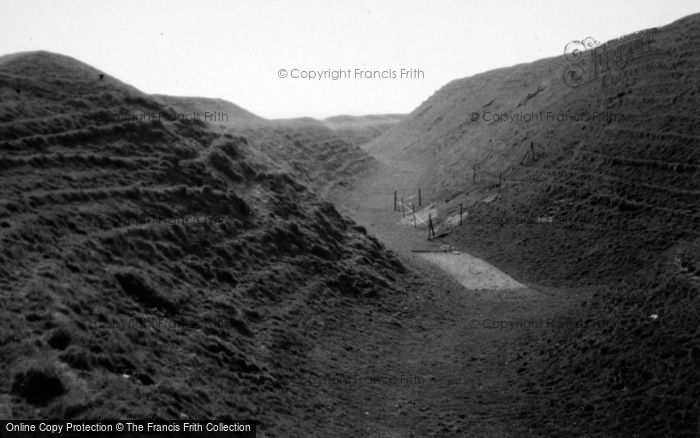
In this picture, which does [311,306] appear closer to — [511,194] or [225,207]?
[225,207]

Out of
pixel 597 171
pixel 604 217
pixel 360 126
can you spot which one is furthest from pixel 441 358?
pixel 360 126

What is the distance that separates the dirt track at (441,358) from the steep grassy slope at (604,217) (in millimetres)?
1267

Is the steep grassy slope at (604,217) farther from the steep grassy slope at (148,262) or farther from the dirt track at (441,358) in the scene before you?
the steep grassy slope at (148,262)

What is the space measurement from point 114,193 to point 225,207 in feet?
16.8

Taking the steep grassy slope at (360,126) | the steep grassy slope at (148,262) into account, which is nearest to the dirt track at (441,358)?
the steep grassy slope at (148,262)

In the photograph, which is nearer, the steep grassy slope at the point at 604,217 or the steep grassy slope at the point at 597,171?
the steep grassy slope at the point at 604,217

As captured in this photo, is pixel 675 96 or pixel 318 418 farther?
pixel 675 96

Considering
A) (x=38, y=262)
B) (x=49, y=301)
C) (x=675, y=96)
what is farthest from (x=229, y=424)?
(x=675, y=96)

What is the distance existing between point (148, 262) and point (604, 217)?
24723 mm

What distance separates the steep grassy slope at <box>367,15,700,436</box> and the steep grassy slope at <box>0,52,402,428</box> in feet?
26.6

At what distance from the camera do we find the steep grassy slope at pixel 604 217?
1452cm

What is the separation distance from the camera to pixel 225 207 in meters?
Result: 24.5

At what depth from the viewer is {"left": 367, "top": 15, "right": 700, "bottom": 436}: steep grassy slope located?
1452 centimetres

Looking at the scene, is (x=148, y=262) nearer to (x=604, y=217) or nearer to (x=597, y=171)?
(x=604, y=217)
